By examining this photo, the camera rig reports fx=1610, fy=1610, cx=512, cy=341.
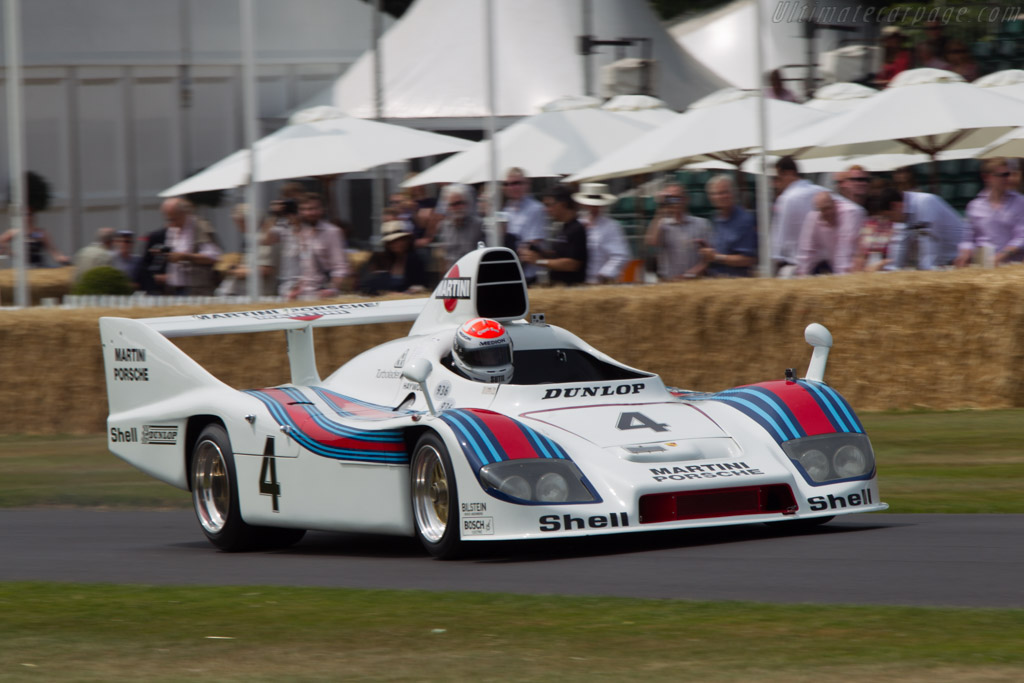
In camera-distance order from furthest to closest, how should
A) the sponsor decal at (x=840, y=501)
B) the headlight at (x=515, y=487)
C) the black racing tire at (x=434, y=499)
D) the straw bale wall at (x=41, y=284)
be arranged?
the straw bale wall at (x=41, y=284), the sponsor decal at (x=840, y=501), the black racing tire at (x=434, y=499), the headlight at (x=515, y=487)

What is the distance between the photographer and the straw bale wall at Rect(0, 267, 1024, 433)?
1230 centimetres

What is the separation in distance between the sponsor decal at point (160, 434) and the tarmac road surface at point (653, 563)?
0.58m

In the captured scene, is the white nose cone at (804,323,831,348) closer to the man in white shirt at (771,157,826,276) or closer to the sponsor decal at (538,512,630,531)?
the sponsor decal at (538,512,630,531)

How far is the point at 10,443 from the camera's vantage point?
14.7 metres

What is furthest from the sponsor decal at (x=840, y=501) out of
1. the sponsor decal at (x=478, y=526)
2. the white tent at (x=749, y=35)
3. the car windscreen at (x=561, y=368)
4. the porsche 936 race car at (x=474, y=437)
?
the white tent at (x=749, y=35)

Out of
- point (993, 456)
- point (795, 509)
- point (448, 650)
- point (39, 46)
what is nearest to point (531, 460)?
point (795, 509)

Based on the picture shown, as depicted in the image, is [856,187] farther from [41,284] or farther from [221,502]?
[41,284]

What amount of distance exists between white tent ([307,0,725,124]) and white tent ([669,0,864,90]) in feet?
12.2

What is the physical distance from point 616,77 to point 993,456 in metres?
13.8

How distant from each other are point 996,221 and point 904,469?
11.7ft

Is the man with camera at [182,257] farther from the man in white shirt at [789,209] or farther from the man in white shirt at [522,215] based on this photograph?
the man in white shirt at [789,209]

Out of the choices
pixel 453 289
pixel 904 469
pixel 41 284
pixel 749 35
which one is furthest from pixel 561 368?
pixel 749 35

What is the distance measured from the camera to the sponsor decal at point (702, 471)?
24.4 feet

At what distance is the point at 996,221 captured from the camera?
13.1 metres
